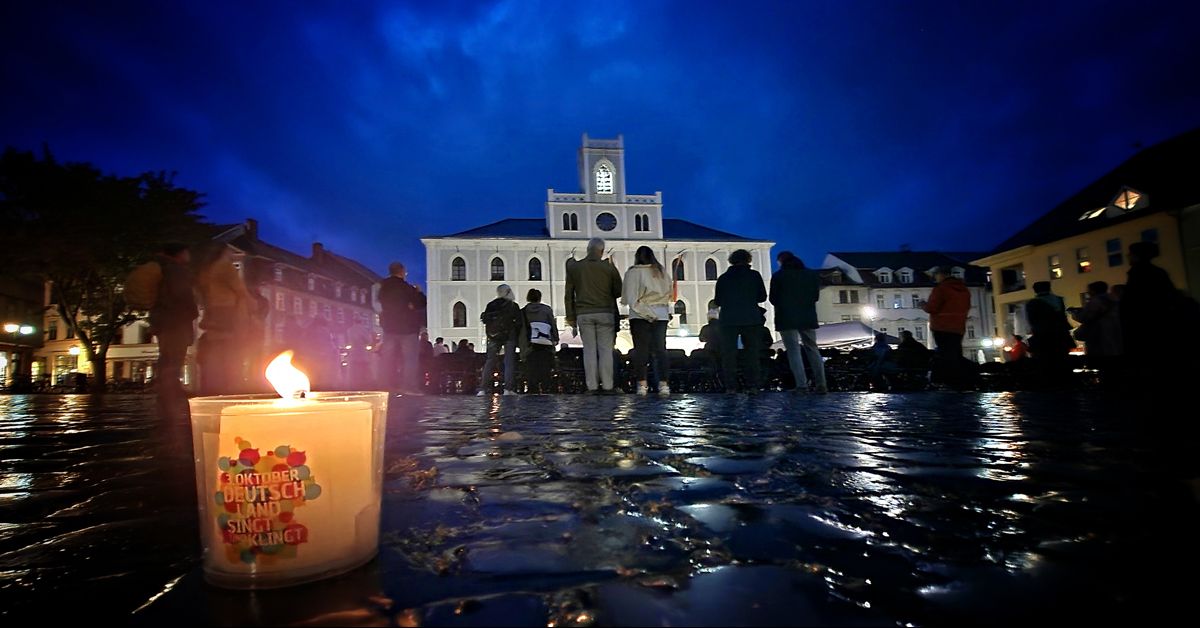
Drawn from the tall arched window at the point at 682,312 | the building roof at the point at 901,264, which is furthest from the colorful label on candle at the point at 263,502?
the building roof at the point at 901,264

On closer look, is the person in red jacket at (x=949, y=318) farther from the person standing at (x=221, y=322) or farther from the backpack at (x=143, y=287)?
the backpack at (x=143, y=287)

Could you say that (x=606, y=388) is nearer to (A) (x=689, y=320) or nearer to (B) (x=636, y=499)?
(B) (x=636, y=499)

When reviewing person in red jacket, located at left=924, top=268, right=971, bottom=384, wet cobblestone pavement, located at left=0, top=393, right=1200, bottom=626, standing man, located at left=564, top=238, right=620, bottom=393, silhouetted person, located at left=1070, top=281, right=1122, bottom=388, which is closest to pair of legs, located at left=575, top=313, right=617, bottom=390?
standing man, located at left=564, top=238, right=620, bottom=393

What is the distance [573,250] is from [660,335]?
4219 centimetres

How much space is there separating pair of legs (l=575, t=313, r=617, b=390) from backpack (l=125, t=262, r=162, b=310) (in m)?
4.30

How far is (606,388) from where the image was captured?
7781 millimetres

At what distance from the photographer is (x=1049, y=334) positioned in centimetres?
860

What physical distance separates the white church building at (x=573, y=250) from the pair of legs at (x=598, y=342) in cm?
3847

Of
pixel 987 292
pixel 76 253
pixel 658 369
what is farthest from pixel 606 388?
pixel 987 292

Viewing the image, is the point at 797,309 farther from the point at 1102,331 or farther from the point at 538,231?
the point at 538,231

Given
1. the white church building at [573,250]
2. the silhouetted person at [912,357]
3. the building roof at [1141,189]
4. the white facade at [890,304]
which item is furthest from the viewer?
the white facade at [890,304]

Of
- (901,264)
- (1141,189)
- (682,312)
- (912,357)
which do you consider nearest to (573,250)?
(682,312)

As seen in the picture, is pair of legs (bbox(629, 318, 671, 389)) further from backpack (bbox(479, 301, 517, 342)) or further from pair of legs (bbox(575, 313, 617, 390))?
backpack (bbox(479, 301, 517, 342))

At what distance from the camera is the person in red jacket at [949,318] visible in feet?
24.4
